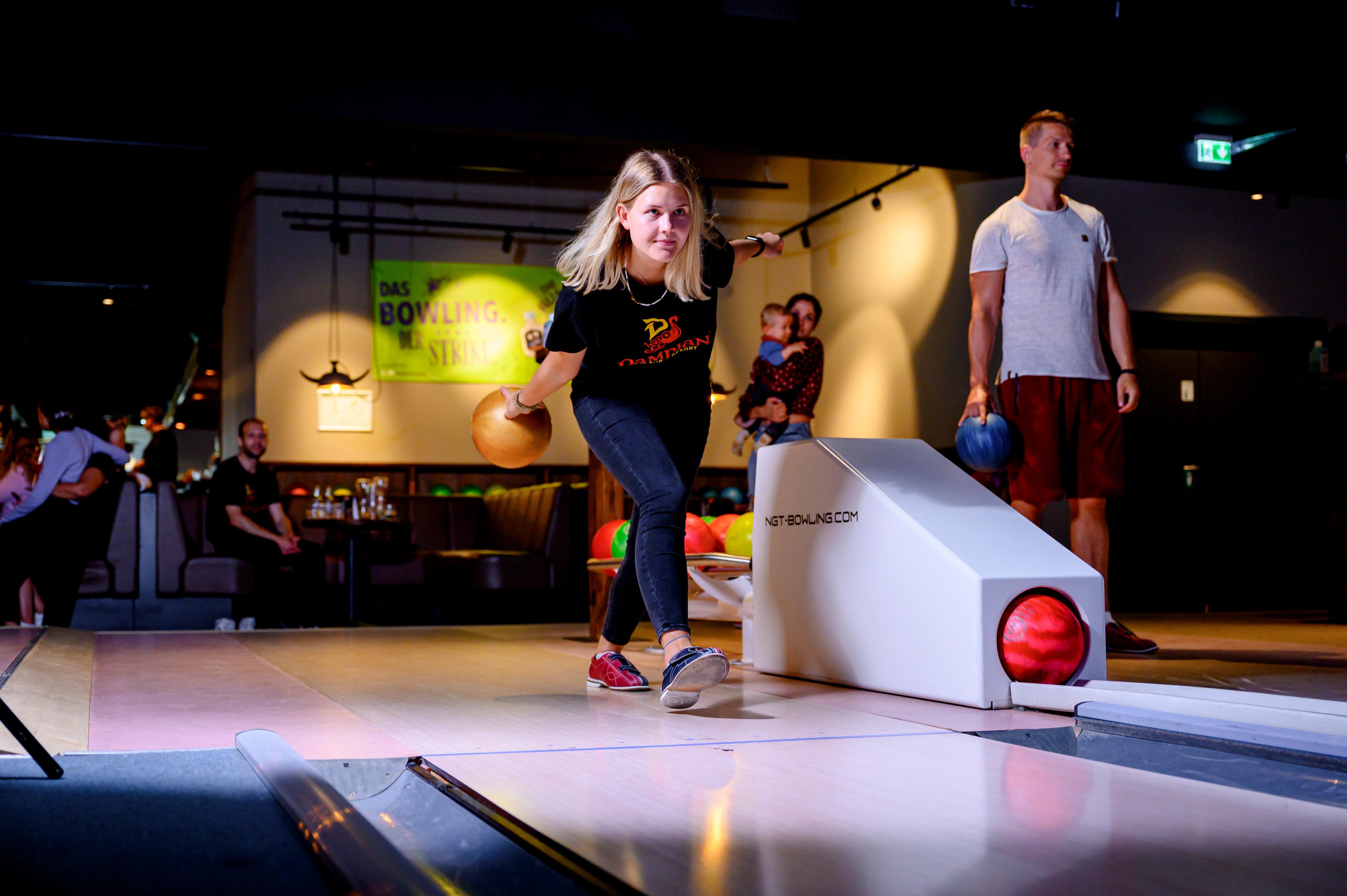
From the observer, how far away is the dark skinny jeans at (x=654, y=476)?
2381 mm

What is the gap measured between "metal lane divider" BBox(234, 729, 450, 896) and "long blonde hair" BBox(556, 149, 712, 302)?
116cm

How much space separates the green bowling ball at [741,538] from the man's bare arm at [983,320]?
73cm

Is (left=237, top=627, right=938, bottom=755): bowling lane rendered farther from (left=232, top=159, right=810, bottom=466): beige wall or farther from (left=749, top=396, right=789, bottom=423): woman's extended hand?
(left=232, top=159, right=810, bottom=466): beige wall

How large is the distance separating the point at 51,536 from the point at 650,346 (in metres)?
4.16

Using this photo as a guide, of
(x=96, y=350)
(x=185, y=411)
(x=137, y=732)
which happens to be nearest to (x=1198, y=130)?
(x=137, y=732)

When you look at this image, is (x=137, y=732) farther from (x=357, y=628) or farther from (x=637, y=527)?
(x=357, y=628)

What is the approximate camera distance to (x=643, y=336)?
8.04 feet

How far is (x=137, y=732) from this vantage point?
2.01 metres

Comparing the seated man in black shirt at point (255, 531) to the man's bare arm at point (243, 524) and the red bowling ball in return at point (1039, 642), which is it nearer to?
the man's bare arm at point (243, 524)

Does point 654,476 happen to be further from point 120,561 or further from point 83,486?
point 120,561

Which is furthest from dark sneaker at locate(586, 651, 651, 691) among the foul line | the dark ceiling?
the dark ceiling

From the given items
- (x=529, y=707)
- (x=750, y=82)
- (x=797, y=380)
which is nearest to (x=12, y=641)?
(x=529, y=707)

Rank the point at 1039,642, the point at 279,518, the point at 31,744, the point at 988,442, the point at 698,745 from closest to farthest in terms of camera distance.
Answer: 1. the point at 31,744
2. the point at 698,745
3. the point at 1039,642
4. the point at 988,442
5. the point at 279,518

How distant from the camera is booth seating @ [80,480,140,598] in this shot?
22.4ft
